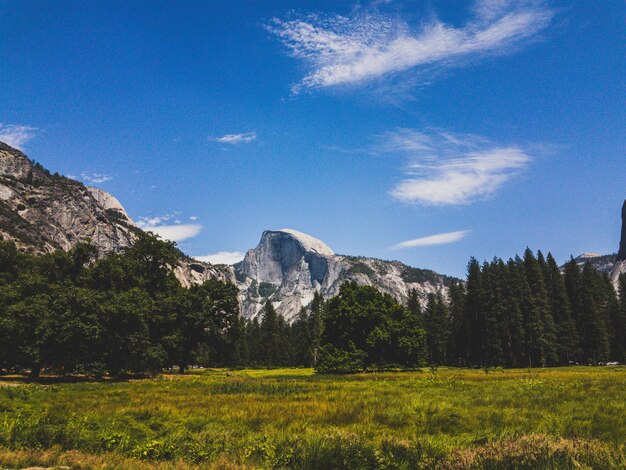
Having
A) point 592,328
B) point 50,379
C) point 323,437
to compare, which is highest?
point 323,437

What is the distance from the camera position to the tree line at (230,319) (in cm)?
3709

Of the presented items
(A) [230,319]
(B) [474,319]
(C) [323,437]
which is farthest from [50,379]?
(B) [474,319]

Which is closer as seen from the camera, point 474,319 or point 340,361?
point 340,361

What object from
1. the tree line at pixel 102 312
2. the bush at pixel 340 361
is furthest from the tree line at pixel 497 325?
the tree line at pixel 102 312

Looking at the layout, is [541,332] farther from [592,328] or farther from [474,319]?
[474,319]

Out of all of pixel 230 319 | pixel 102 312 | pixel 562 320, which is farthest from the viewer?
pixel 562 320

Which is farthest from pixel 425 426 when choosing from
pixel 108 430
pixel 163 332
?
pixel 163 332

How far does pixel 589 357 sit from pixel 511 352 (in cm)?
1661

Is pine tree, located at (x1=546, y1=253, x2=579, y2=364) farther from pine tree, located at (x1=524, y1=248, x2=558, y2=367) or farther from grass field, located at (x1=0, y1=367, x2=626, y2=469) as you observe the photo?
grass field, located at (x1=0, y1=367, x2=626, y2=469)

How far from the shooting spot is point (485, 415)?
14969 mm

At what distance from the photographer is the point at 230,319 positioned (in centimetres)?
6075

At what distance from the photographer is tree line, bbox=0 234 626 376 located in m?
37.1

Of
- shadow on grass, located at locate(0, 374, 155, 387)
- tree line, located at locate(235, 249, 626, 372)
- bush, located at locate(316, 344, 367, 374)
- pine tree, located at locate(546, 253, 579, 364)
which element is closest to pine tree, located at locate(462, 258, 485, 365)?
tree line, located at locate(235, 249, 626, 372)

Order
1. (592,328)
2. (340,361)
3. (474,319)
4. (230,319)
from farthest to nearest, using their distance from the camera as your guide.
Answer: (474,319) → (592,328) → (230,319) → (340,361)
